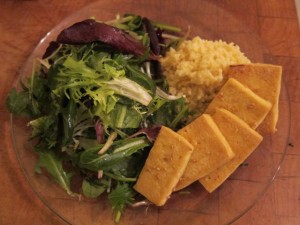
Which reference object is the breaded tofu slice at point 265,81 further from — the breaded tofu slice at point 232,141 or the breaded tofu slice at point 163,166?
the breaded tofu slice at point 163,166

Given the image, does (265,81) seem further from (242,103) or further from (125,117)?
(125,117)

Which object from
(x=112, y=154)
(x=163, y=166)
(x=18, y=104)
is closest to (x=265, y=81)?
(x=163, y=166)

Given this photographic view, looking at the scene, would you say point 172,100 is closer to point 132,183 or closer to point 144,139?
point 144,139

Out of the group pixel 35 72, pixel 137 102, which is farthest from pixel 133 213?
pixel 35 72

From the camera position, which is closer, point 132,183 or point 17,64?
point 132,183

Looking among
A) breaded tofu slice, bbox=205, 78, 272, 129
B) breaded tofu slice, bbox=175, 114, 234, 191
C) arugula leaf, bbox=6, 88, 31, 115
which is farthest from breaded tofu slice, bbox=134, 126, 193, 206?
arugula leaf, bbox=6, 88, 31, 115

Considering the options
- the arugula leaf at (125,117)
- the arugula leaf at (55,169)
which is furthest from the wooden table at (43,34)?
the arugula leaf at (125,117)

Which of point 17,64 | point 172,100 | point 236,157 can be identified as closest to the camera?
point 236,157
